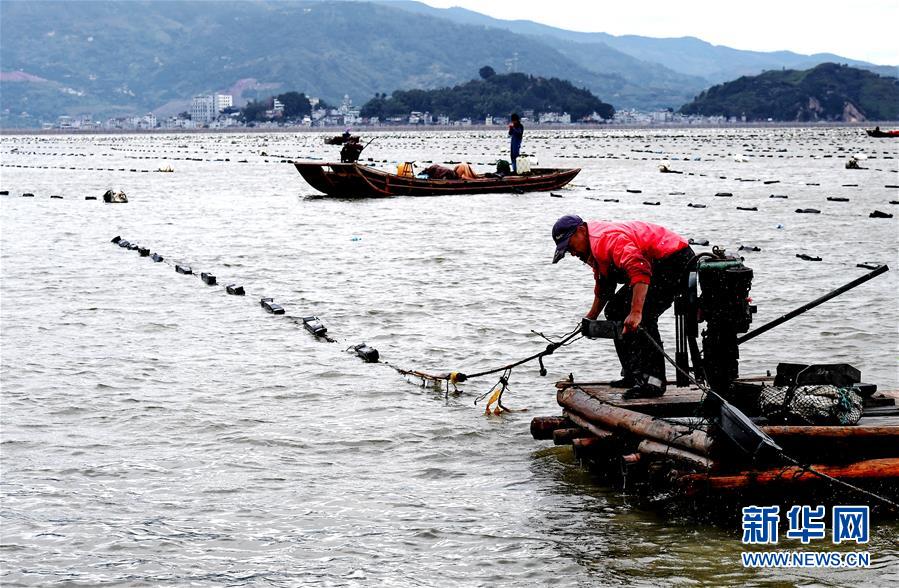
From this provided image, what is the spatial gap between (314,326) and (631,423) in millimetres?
7565

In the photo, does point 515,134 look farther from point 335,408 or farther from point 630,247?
point 630,247

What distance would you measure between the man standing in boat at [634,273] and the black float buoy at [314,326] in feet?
21.1

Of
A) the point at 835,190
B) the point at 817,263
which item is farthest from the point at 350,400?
the point at 835,190

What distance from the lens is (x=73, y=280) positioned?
20.7 meters


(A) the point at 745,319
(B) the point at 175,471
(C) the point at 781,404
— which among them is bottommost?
(B) the point at 175,471

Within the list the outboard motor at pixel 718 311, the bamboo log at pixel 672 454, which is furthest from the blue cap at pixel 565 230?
the bamboo log at pixel 672 454

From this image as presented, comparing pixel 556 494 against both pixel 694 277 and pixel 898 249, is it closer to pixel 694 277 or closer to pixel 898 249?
pixel 694 277

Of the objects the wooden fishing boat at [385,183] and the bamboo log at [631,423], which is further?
the wooden fishing boat at [385,183]

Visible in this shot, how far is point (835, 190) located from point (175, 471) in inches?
1393

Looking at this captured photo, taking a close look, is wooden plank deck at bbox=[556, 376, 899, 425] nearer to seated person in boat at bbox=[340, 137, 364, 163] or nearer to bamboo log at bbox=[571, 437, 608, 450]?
bamboo log at bbox=[571, 437, 608, 450]

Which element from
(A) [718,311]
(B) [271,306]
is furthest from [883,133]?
(B) [271,306]

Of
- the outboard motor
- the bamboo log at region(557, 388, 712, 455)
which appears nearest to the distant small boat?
the outboard motor

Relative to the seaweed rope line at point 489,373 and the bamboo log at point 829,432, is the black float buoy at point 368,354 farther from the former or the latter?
the bamboo log at point 829,432

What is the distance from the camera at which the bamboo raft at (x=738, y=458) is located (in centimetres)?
765
